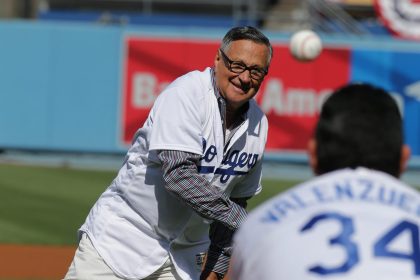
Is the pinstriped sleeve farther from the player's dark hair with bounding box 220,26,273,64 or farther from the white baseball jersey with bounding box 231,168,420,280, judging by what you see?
the white baseball jersey with bounding box 231,168,420,280

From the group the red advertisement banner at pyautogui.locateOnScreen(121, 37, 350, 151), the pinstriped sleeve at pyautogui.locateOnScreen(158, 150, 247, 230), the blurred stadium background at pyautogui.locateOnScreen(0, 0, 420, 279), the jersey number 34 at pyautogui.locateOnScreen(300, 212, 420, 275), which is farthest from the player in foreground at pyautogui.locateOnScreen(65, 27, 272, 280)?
the red advertisement banner at pyautogui.locateOnScreen(121, 37, 350, 151)

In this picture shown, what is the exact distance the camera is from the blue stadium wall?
16.0m

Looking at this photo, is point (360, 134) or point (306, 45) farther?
point (306, 45)

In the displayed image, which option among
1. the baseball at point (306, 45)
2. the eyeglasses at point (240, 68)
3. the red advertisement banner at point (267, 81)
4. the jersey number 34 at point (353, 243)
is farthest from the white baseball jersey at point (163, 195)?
the red advertisement banner at point (267, 81)

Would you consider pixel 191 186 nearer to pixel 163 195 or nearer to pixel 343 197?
pixel 163 195

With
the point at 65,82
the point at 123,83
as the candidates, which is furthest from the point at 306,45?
the point at 65,82

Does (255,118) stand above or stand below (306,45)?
above

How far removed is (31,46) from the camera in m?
16.0

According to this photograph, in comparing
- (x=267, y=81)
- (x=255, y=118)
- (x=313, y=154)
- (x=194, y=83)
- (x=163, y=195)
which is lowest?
(x=267, y=81)

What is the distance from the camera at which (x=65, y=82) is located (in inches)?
633

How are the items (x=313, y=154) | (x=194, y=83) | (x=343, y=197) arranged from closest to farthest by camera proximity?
(x=343, y=197) → (x=313, y=154) → (x=194, y=83)

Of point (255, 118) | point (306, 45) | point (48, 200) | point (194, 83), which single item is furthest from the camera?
point (306, 45)

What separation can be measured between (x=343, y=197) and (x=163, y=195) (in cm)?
202

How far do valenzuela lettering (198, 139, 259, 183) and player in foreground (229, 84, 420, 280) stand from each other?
1.69 metres
